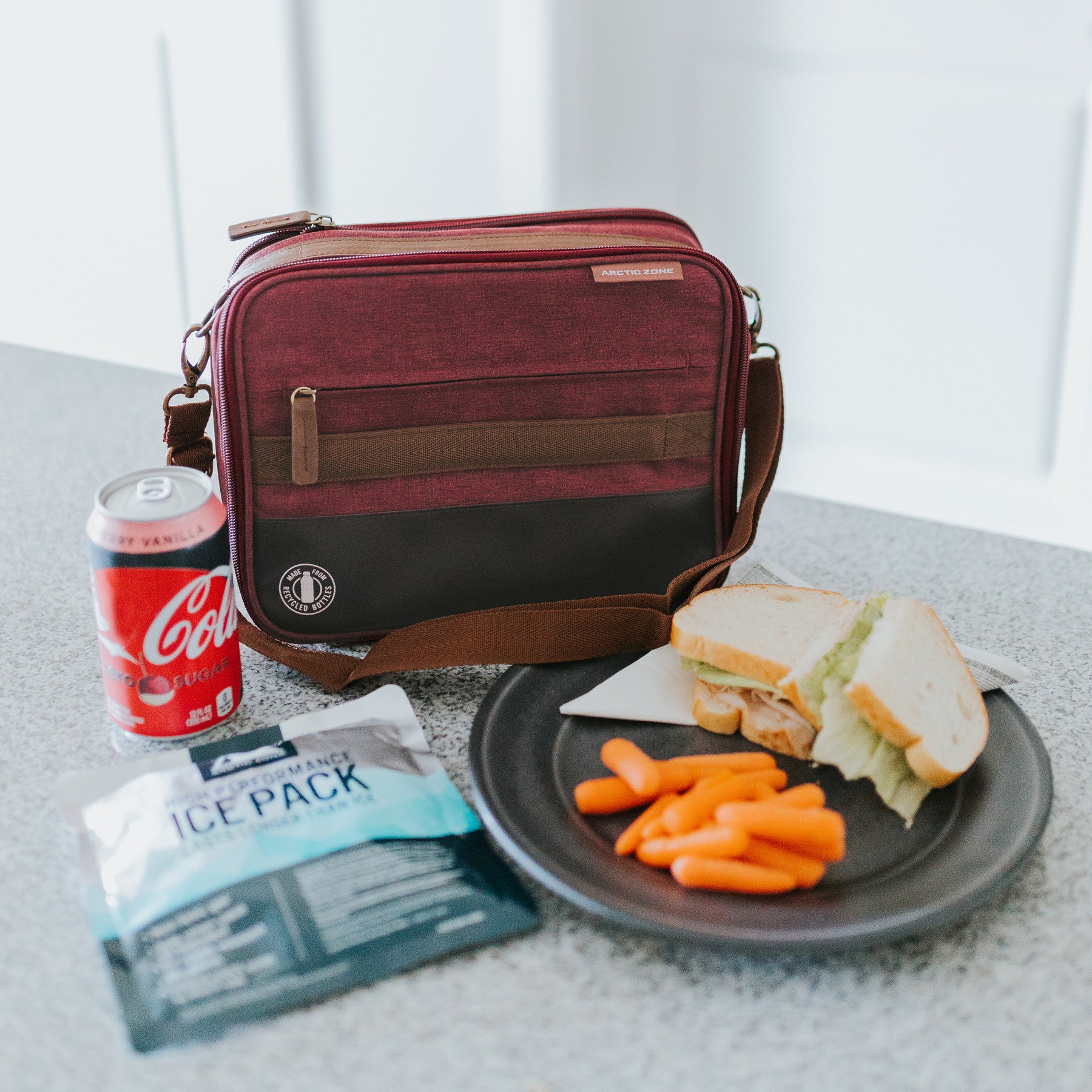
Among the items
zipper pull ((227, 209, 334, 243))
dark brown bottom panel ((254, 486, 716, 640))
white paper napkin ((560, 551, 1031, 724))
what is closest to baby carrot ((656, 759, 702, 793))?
white paper napkin ((560, 551, 1031, 724))

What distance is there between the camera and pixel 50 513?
1194mm

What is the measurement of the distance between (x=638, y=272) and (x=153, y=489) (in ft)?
1.41

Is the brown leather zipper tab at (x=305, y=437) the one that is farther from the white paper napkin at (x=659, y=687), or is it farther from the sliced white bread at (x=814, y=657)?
the sliced white bread at (x=814, y=657)

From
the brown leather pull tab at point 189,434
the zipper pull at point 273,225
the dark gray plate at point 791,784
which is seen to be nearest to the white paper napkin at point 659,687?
the dark gray plate at point 791,784

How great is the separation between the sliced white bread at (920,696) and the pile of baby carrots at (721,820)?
0.22ft

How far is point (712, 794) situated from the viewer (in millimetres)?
656

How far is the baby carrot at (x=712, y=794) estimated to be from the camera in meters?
0.64

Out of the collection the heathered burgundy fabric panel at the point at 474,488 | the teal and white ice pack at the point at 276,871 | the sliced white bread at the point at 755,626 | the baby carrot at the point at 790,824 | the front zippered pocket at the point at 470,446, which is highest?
the front zippered pocket at the point at 470,446

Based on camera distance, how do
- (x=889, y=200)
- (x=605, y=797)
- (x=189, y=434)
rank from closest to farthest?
(x=605, y=797) → (x=189, y=434) → (x=889, y=200)

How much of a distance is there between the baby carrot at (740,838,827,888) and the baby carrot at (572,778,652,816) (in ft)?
0.27

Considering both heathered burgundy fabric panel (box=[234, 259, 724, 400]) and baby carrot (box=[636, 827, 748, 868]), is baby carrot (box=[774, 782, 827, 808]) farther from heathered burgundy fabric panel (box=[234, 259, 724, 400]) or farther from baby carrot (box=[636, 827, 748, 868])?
heathered burgundy fabric panel (box=[234, 259, 724, 400])

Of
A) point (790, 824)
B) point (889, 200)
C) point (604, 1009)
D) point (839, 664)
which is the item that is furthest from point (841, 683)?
point (889, 200)

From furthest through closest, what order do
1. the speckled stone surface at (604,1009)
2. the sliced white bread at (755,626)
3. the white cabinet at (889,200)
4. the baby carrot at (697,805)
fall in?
the white cabinet at (889,200)
the sliced white bread at (755,626)
the baby carrot at (697,805)
the speckled stone surface at (604,1009)

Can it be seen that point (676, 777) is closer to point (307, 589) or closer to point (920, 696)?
point (920, 696)
